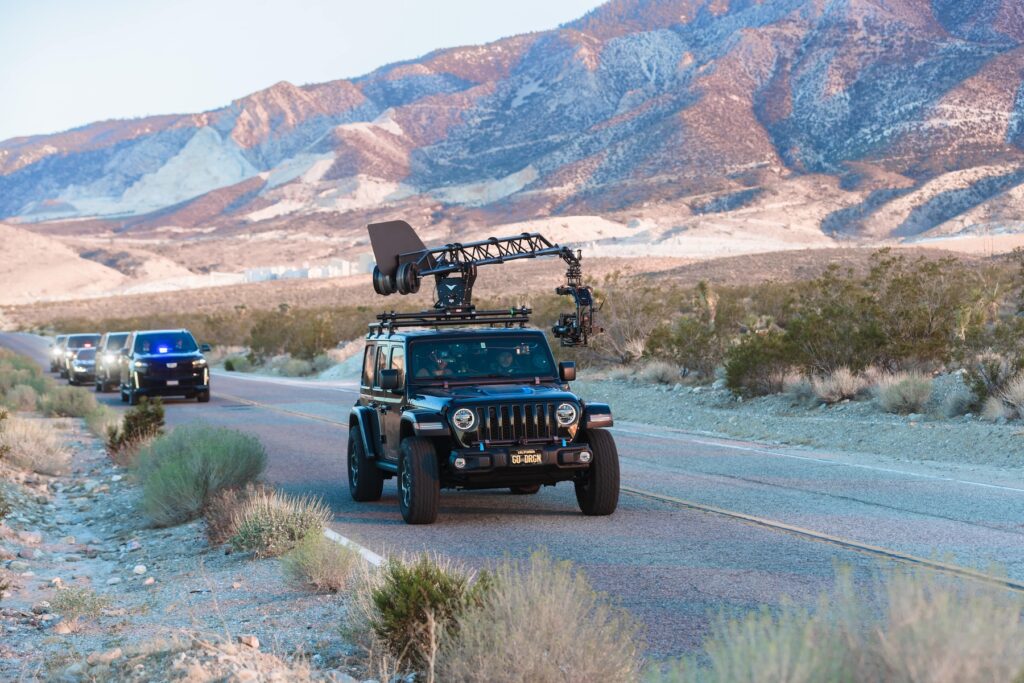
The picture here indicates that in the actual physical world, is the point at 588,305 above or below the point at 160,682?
above

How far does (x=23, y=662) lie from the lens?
22.8 feet

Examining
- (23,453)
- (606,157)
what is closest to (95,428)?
(23,453)

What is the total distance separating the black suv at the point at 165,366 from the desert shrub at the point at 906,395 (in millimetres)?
16295

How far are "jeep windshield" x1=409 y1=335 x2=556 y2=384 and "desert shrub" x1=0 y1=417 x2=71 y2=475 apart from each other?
764 centimetres

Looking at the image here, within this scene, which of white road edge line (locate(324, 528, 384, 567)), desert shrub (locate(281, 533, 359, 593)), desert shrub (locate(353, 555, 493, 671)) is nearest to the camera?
desert shrub (locate(353, 555, 493, 671))

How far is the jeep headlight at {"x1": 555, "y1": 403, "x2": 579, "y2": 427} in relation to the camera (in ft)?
35.7

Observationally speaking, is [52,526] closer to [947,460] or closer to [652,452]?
[652,452]

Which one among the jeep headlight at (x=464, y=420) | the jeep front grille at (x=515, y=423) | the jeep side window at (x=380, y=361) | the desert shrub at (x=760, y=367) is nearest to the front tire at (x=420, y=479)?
the jeep headlight at (x=464, y=420)

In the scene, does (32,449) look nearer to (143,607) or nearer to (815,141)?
(143,607)

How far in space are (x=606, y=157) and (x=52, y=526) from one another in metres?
160

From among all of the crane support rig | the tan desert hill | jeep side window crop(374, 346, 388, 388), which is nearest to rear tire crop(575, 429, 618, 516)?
jeep side window crop(374, 346, 388, 388)

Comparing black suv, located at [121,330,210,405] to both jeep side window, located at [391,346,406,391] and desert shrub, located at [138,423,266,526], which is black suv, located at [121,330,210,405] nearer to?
desert shrub, located at [138,423,266,526]

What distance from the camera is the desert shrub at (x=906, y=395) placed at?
770 inches

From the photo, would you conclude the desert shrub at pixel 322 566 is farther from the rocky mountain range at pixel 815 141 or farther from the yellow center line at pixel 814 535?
the rocky mountain range at pixel 815 141
